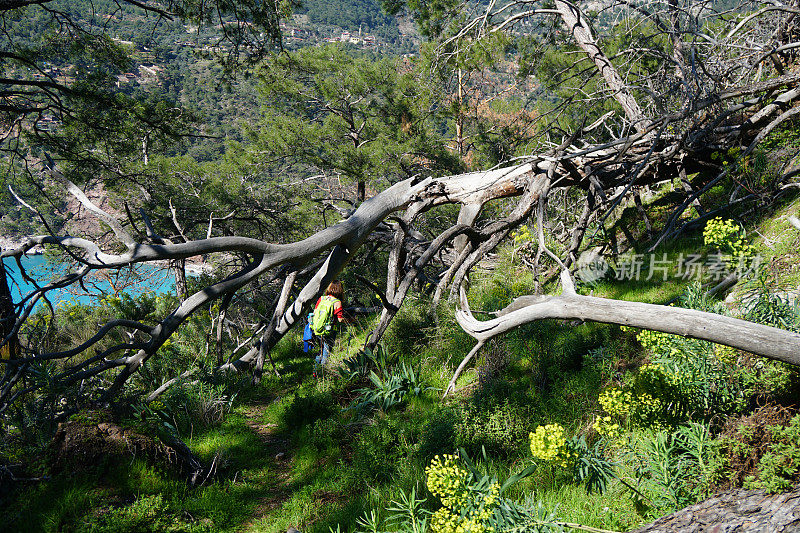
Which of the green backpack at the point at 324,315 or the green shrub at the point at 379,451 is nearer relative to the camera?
the green shrub at the point at 379,451

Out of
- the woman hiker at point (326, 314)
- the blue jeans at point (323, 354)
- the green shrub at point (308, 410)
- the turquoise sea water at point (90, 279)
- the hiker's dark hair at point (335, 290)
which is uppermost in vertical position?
the turquoise sea water at point (90, 279)

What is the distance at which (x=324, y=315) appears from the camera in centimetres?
638

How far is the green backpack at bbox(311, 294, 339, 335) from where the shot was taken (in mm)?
6355

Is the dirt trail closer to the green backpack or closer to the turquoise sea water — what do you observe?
the green backpack

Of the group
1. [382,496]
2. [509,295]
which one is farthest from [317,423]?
[509,295]

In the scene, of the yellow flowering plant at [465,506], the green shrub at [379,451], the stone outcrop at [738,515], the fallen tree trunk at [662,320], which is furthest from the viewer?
the green shrub at [379,451]

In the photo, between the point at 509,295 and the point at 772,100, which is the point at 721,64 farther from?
the point at 509,295

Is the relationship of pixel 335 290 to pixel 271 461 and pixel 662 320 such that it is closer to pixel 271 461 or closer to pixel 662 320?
pixel 271 461

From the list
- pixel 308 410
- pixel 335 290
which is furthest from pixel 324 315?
pixel 308 410

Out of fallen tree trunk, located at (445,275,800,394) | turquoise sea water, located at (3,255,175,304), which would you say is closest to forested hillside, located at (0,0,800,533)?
fallen tree trunk, located at (445,275,800,394)

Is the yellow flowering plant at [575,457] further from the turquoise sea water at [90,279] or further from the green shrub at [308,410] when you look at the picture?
the green shrub at [308,410]

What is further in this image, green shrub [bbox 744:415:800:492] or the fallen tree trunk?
the fallen tree trunk

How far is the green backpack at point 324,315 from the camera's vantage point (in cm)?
636

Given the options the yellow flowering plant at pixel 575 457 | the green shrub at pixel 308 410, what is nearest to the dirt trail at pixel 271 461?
the green shrub at pixel 308 410
